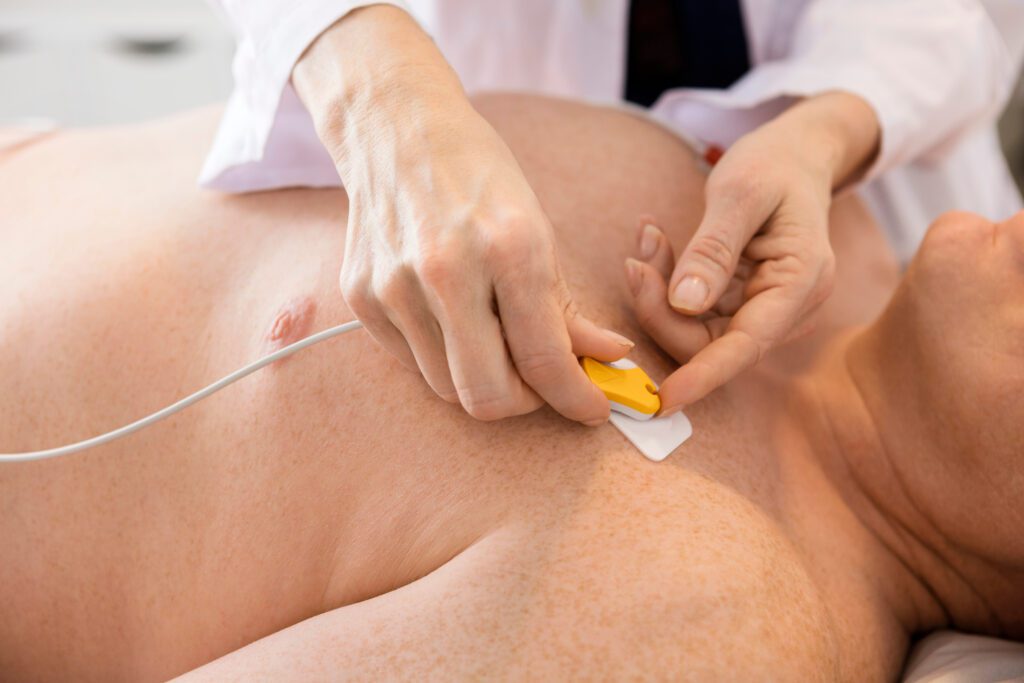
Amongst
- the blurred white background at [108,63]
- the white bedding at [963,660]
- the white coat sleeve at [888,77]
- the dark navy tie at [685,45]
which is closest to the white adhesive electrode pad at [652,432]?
the white bedding at [963,660]

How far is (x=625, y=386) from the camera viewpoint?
2.45ft

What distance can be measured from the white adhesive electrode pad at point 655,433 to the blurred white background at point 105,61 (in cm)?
221

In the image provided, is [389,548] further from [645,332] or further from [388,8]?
[388,8]

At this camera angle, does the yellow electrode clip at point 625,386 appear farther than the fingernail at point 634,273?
No

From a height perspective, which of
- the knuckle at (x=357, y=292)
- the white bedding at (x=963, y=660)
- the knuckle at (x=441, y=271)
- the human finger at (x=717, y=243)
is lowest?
the white bedding at (x=963, y=660)

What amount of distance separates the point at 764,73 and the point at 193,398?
0.90 m

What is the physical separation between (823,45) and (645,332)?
64cm

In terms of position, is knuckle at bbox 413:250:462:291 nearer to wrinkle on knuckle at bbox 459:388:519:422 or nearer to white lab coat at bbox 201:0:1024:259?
wrinkle on knuckle at bbox 459:388:519:422

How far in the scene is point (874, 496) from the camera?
996 millimetres

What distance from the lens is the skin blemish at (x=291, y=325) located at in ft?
2.86

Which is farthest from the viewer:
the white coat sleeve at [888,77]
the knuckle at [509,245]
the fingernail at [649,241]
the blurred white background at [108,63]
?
the blurred white background at [108,63]

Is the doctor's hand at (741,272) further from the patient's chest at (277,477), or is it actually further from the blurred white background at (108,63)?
the blurred white background at (108,63)

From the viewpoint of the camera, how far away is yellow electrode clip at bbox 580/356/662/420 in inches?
29.1

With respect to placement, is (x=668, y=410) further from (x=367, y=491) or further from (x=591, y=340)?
(x=367, y=491)
